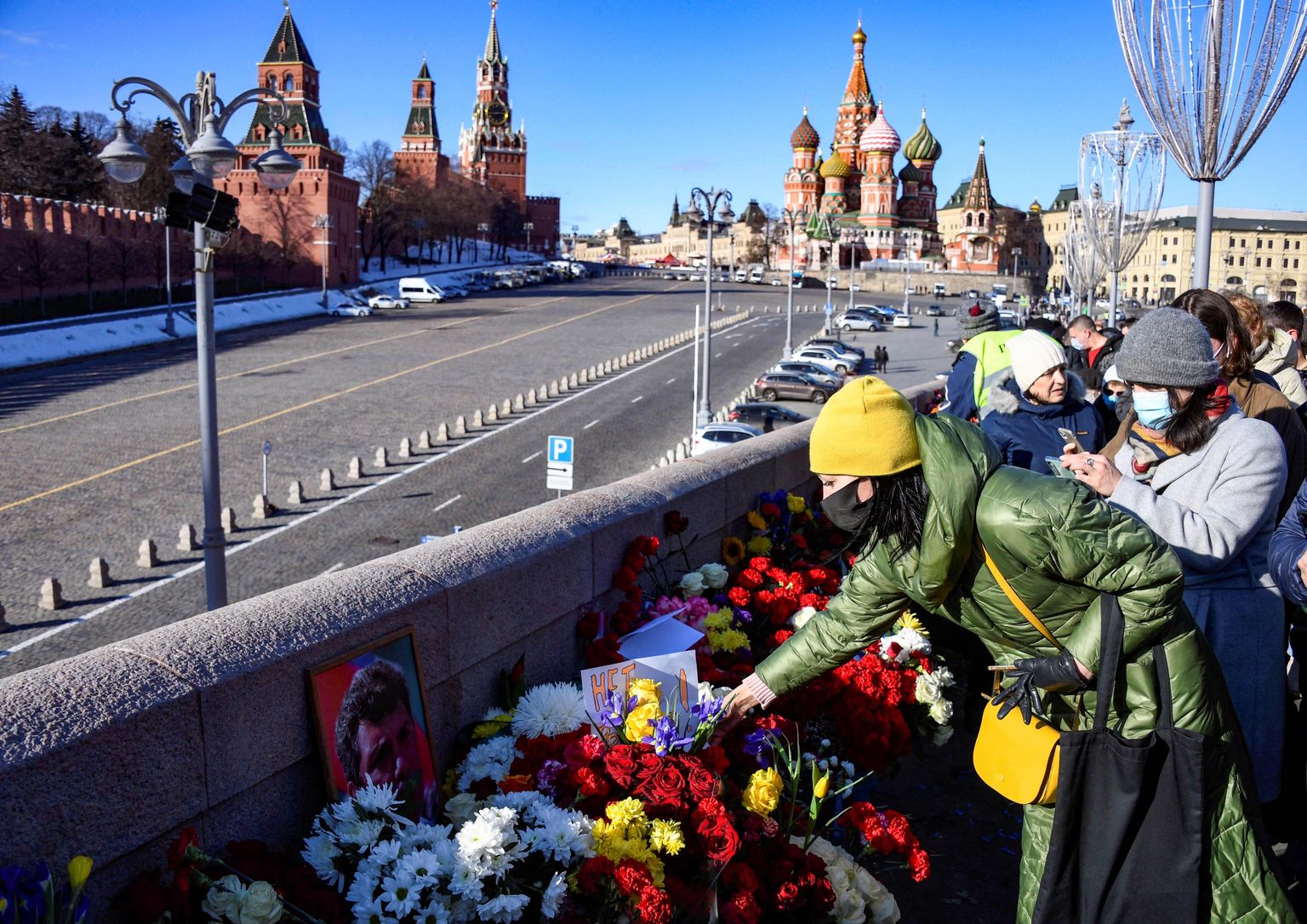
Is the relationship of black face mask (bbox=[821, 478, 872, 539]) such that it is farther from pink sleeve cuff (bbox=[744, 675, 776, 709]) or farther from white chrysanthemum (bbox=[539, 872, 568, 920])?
white chrysanthemum (bbox=[539, 872, 568, 920])

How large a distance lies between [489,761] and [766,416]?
2408 centimetres

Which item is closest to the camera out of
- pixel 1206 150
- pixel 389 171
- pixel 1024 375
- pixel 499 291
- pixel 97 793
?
pixel 97 793

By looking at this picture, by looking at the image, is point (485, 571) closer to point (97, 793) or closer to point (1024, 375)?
point (97, 793)

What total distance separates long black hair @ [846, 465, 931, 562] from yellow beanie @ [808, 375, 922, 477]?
0.04m

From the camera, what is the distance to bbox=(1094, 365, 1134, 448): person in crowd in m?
5.29

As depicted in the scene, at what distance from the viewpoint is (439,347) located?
161ft

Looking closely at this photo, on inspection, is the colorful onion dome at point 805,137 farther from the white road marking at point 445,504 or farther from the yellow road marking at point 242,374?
the white road marking at point 445,504

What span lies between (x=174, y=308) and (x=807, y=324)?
36.2 m

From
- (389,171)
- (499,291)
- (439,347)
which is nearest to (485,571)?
(439,347)

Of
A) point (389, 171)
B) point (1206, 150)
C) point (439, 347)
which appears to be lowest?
point (439, 347)

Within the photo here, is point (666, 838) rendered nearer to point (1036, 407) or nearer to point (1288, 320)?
point (1036, 407)

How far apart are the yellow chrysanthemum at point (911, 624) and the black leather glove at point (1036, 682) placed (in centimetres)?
227

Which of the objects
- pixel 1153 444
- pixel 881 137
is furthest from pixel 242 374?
pixel 881 137

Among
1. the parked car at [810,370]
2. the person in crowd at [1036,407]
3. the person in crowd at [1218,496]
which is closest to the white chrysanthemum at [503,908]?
the person in crowd at [1218,496]
